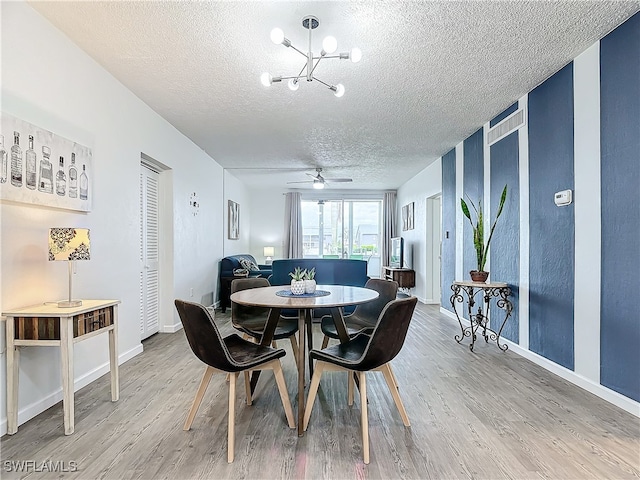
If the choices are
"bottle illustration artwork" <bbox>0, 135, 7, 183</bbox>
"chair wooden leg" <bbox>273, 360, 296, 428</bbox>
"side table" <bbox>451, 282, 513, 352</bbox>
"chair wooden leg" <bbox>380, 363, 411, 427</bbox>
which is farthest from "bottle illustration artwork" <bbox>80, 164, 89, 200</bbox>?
"side table" <bbox>451, 282, 513, 352</bbox>

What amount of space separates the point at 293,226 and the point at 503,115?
6.30 meters

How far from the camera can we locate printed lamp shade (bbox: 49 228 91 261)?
2.20 m

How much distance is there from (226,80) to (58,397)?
2.82 metres

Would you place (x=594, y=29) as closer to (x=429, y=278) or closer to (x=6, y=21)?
(x=6, y=21)

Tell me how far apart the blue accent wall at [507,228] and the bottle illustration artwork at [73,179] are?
4.04 m

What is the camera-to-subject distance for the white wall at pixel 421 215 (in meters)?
6.60

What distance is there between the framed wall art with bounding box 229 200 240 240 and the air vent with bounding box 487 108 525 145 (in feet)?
16.5

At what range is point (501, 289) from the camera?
3850 millimetres

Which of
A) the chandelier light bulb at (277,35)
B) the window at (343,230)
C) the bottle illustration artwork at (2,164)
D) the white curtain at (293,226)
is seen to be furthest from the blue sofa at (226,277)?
the chandelier light bulb at (277,35)

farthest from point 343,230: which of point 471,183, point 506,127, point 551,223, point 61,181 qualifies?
point 61,181

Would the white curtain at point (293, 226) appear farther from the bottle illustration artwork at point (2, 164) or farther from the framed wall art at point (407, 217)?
→ the bottle illustration artwork at point (2, 164)

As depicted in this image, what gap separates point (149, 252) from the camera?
434cm

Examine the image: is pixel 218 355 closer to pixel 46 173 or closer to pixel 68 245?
pixel 68 245

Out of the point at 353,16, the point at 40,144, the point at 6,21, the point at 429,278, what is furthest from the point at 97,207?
the point at 429,278
